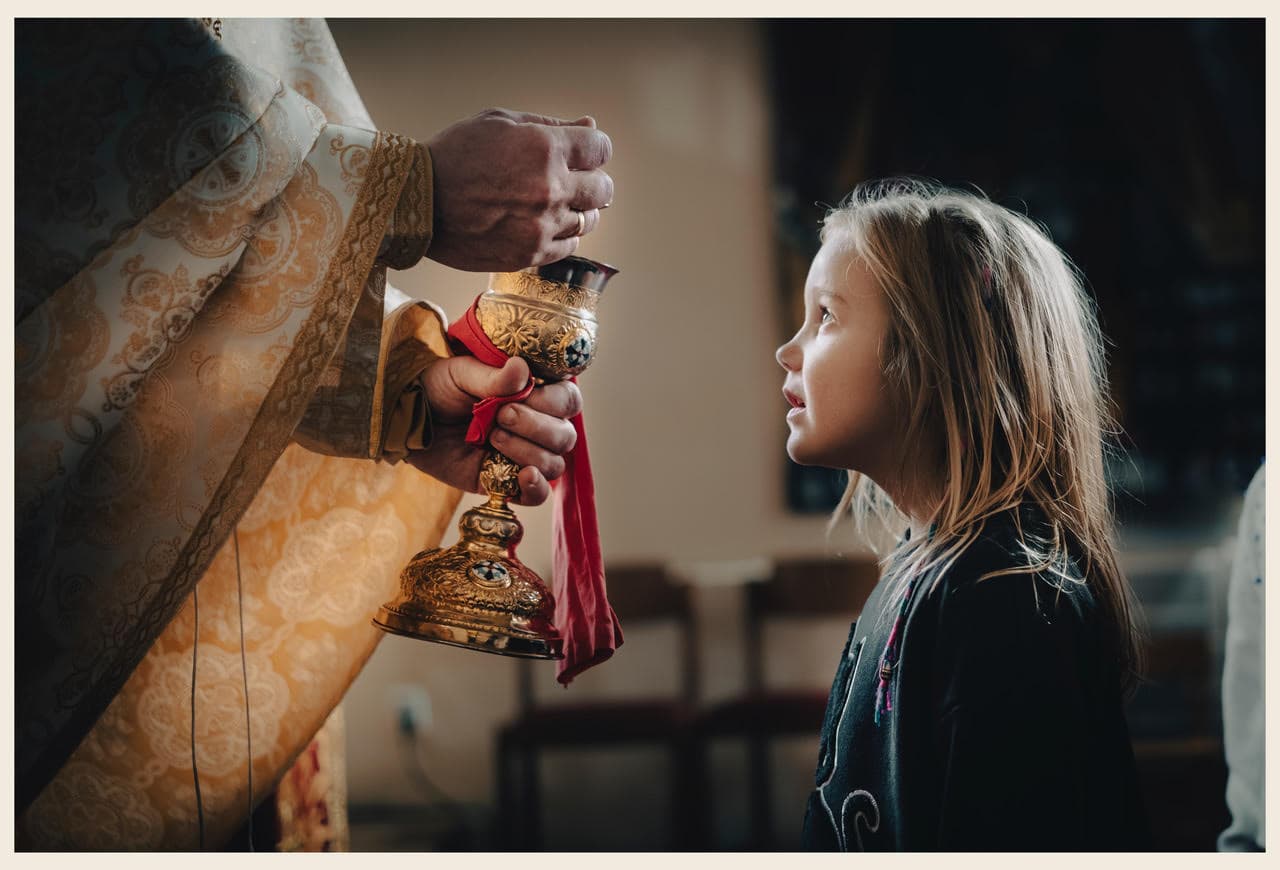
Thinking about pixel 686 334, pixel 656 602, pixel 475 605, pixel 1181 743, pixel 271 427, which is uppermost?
pixel 686 334

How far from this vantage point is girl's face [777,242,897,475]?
3.52 feet

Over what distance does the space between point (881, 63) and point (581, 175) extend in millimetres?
3293

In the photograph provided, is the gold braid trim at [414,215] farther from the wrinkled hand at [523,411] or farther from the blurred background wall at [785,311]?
the blurred background wall at [785,311]

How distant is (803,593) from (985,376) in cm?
280

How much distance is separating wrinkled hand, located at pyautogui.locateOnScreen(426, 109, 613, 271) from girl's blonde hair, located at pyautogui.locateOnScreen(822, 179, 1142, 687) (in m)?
0.35

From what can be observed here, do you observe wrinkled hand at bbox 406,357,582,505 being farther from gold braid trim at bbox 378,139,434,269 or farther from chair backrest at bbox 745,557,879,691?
chair backrest at bbox 745,557,879,691

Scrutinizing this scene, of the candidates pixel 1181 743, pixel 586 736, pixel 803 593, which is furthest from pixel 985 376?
pixel 1181 743

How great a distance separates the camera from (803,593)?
378 cm

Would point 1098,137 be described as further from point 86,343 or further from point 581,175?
point 86,343

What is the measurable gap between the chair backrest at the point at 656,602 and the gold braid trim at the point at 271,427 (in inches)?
113

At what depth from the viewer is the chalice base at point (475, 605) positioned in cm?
95

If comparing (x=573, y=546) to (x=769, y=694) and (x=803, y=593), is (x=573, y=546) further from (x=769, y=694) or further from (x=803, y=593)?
(x=803, y=593)

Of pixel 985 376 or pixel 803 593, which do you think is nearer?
pixel 985 376

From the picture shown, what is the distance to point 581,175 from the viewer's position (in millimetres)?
962
